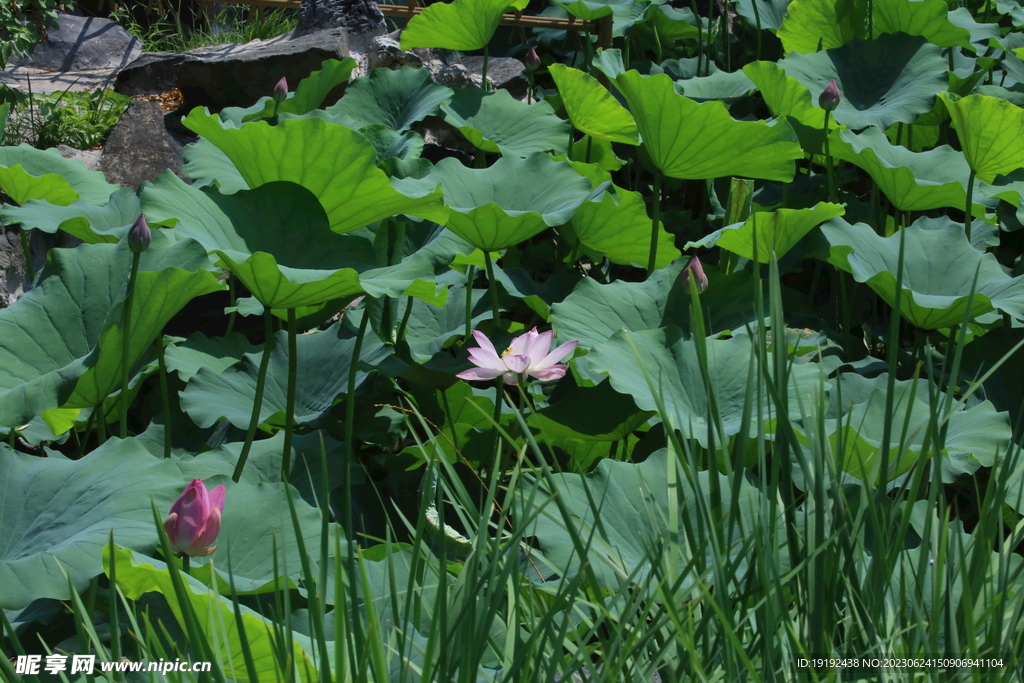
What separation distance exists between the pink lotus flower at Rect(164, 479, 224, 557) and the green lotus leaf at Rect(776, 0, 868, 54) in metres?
2.63

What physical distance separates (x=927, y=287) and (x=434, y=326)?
112cm

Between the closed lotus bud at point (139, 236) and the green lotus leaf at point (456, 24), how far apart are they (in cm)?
150

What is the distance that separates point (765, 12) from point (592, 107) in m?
1.27

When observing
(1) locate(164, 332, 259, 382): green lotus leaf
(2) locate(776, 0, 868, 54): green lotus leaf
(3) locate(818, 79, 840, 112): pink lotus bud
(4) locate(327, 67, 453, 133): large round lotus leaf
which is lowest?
(1) locate(164, 332, 259, 382): green lotus leaf

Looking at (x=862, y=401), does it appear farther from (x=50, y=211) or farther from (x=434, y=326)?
(x=50, y=211)

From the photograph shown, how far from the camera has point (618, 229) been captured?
2051 mm

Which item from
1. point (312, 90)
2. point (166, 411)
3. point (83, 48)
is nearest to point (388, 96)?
point (312, 90)

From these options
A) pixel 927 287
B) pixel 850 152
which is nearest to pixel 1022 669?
pixel 927 287

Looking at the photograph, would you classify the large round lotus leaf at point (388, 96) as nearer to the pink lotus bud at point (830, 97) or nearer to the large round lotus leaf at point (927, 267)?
the pink lotus bud at point (830, 97)

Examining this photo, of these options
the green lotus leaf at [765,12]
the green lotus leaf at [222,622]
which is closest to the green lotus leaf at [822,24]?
the green lotus leaf at [765,12]

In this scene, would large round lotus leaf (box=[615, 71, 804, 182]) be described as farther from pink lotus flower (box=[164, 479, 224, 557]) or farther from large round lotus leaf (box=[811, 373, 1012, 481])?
pink lotus flower (box=[164, 479, 224, 557])

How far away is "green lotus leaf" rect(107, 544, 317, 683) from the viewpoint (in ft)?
2.46

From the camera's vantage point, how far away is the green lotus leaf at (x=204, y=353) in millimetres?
1711

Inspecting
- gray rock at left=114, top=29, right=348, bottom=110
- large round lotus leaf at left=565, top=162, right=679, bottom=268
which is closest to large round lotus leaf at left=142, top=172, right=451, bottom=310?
large round lotus leaf at left=565, top=162, right=679, bottom=268
